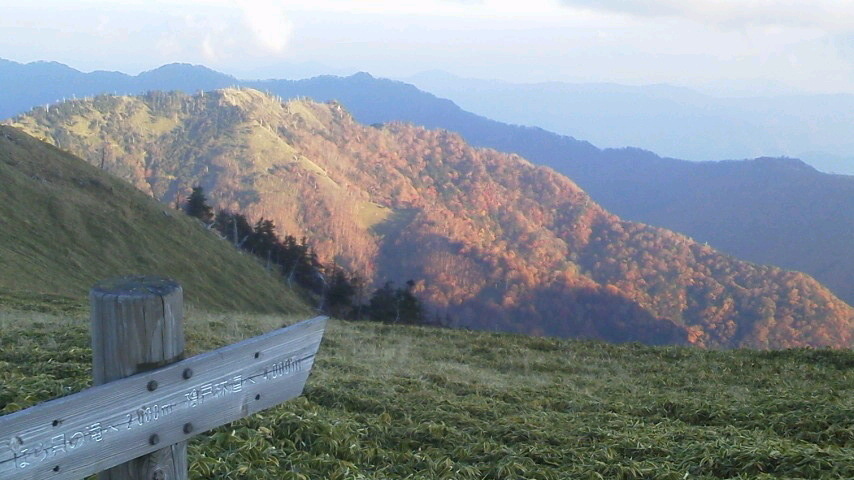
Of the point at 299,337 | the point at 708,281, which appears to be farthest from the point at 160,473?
the point at 708,281

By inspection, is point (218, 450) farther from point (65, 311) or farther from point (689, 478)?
point (65, 311)

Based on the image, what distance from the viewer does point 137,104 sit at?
200 meters

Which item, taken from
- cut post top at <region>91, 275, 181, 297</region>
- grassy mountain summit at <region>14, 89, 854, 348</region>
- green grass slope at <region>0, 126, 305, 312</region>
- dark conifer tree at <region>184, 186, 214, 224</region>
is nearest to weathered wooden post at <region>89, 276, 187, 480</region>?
cut post top at <region>91, 275, 181, 297</region>

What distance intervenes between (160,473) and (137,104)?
215 meters

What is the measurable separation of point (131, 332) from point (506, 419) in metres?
6.05

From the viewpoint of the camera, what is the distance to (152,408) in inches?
120

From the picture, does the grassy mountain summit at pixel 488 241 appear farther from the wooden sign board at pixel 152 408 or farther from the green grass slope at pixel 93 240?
the wooden sign board at pixel 152 408

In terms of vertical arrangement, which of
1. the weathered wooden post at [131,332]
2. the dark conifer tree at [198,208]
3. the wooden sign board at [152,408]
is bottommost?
the dark conifer tree at [198,208]

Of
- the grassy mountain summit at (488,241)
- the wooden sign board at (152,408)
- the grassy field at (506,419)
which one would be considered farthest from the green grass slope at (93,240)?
the grassy mountain summit at (488,241)

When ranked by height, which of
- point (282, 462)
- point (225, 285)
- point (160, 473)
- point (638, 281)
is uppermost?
point (160, 473)

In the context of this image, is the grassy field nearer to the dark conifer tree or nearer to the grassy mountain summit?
the dark conifer tree

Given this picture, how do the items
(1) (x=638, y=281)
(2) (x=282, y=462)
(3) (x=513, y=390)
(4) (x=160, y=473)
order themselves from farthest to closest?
1. (1) (x=638, y=281)
2. (3) (x=513, y=390)
3. (2) (x=282, y=462)
4. (4) (x=160, y=473)

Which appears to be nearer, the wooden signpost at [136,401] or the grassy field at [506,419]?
the wooden signpost at [136,401]

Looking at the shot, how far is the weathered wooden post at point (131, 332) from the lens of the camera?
3000 millimetres
